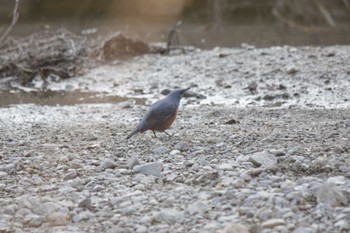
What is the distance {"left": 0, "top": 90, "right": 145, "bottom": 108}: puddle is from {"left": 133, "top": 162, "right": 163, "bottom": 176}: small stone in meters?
3.94

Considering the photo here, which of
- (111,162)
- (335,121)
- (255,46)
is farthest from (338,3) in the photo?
(111,162)

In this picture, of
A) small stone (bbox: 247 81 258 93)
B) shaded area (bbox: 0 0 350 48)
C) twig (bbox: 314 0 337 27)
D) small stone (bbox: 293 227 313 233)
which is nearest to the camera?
small stone (bbox: 293 227 313 233)

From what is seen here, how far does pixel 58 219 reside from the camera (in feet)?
13.8

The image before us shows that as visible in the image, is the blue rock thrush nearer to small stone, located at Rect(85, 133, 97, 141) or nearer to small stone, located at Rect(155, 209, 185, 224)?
small stone, located at Rect(85, 133, 97, 141)

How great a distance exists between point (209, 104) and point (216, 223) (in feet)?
15.5

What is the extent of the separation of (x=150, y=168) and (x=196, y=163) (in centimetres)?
33

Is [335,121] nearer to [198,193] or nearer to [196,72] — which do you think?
[198,193]

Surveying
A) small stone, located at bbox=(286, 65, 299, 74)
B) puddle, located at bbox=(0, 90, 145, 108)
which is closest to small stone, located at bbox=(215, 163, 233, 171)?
puddle, located at bbox=(0, 90, 145, 108)

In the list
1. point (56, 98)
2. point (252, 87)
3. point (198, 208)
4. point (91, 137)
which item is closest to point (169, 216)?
point (198, 208)

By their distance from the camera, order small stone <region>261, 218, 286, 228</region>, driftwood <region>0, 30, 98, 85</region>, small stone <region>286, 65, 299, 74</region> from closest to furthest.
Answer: small stone <region>261, 218, 286, 228</region>, small stone <region>286, 65, 299, 74</region>, driftwood <region>0, 30, 98, 85</region>

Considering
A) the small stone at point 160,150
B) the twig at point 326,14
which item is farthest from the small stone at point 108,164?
the twig at point 326,14

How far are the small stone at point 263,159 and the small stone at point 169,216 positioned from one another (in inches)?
36.3

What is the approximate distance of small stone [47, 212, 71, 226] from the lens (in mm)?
4191

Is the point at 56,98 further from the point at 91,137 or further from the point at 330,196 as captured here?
the point at 330,196
